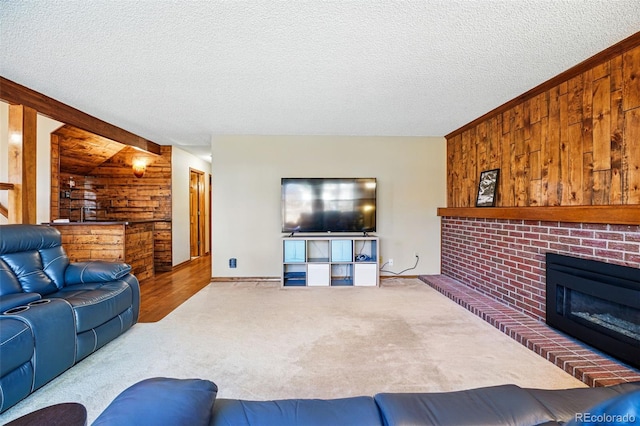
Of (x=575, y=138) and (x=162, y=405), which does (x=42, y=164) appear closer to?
(x=162, y=405)

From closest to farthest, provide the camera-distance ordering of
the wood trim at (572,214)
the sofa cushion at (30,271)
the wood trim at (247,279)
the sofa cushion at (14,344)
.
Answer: the sofa cushion at (14,344), the wood trim at (572,214), the sofa cushion at (30,271), the wood trim at (247,279)

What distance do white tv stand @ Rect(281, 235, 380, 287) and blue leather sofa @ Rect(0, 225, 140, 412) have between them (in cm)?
211

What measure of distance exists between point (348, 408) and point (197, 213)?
6953 millimetres

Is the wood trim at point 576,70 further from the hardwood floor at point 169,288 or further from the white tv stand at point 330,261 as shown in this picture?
the hardwood floor at point 169,288

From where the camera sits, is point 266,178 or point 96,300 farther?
point 266,178

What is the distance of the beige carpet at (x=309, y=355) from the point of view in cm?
188

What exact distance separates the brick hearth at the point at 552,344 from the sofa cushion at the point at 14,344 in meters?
3.40

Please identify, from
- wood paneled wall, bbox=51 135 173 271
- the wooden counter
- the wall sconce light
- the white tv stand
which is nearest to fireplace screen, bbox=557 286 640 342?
the white tv stand

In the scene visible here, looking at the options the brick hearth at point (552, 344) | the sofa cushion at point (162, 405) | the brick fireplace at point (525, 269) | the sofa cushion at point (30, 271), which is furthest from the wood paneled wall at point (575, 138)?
the sofa cushion at point (30, 271)

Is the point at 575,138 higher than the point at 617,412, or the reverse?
the point at 575,138

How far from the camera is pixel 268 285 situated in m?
4.41

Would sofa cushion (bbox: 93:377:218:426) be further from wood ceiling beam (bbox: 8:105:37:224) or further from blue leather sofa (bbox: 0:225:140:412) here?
wood ceiling beam (bbox: 8:105:37:224)

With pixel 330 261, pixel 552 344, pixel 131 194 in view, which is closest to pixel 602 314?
pixel 552 344

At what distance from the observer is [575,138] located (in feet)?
8.17
